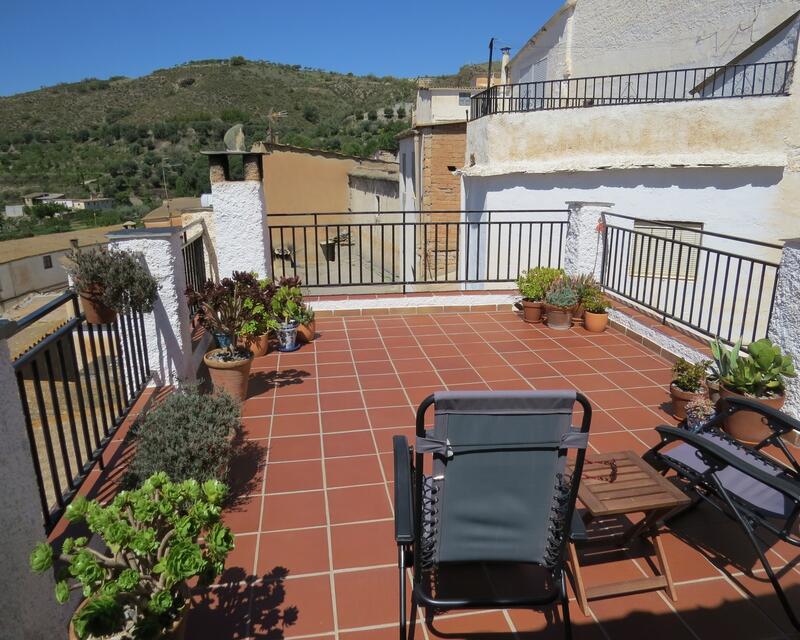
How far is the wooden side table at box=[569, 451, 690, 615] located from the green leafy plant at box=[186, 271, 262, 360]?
2.47 m

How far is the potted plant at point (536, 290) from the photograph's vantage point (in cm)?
575

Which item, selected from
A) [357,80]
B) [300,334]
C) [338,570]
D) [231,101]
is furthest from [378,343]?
[357,80]

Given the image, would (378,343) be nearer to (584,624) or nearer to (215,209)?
(215,209)

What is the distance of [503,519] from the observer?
1784 mm

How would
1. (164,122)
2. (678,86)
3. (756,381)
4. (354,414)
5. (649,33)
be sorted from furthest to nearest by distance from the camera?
(164,122) → (649,33) → (678,86) → (354,414) → (756,381)

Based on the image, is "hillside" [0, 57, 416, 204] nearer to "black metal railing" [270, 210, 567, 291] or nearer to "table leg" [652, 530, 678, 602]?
"black metal railing" [270, 210, 567, 291]

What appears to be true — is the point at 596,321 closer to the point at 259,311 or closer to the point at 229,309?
the point at 259,311

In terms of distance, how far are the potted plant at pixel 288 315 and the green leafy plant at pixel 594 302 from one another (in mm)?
2852

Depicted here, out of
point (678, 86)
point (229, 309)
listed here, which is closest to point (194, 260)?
point (229, 309)

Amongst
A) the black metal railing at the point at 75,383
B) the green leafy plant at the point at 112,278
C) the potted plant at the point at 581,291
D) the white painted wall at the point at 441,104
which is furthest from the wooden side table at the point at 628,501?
the white painted wall at the point at 441,104

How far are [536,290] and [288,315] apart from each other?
8.47 feet

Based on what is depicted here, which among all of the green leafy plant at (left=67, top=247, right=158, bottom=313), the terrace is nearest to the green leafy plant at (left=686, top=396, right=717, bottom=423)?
the terrace

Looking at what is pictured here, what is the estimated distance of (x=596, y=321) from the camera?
5.45m

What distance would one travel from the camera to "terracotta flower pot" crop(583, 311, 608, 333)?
5.45 m
